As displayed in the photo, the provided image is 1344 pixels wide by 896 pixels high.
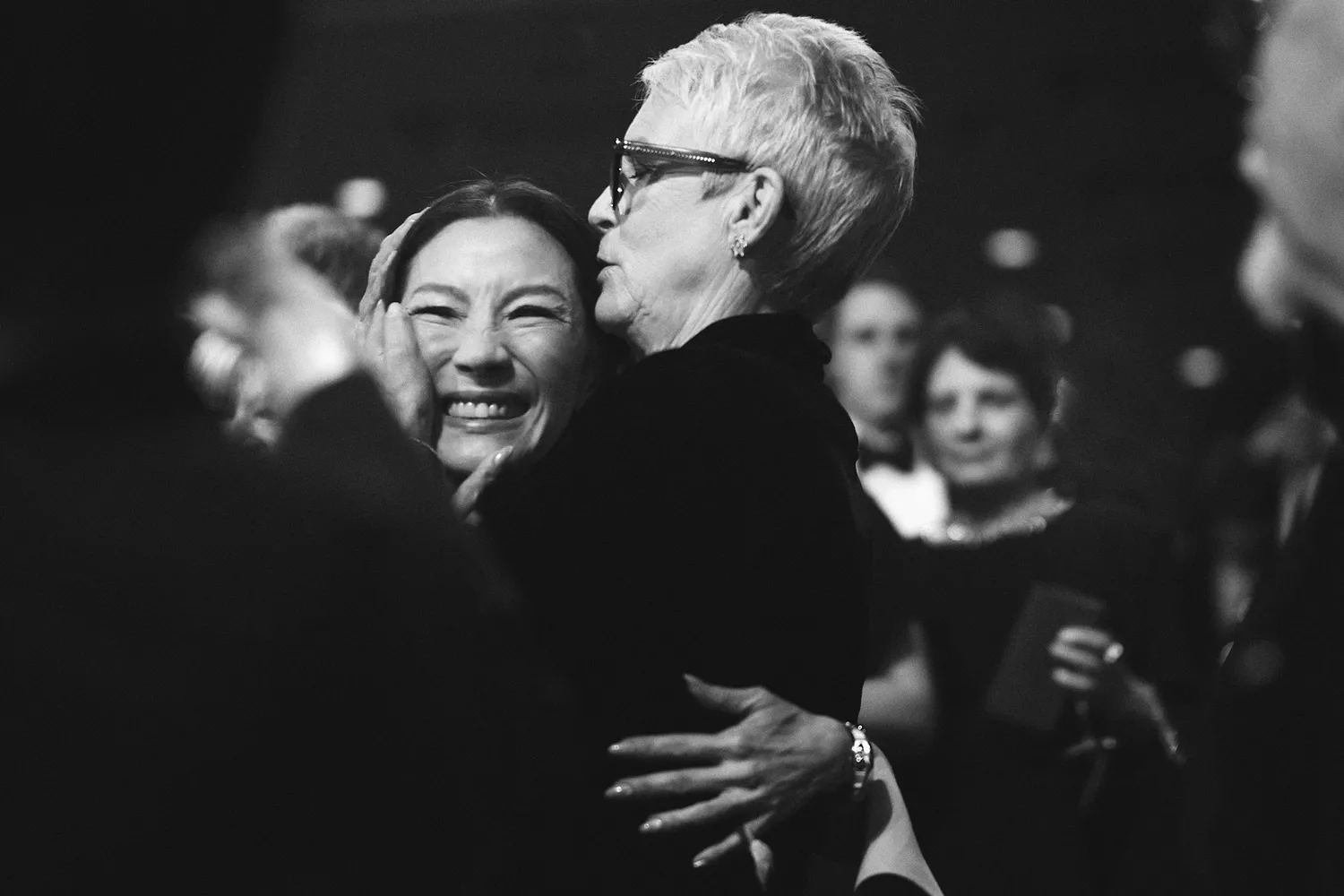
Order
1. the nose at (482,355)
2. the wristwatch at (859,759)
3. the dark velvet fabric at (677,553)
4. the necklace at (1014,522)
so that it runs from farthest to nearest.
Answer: the necklace at (1014,522), the nose at (482,355), the wristwatch at (859,759), the dark velvet fabric at (677,553)

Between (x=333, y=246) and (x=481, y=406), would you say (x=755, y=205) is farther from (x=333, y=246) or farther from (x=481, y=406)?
(x=333, y=246)

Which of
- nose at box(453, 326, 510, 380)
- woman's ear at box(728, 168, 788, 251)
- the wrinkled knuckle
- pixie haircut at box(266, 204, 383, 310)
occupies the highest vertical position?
woman's ear at box(728, 168, 788, 251)

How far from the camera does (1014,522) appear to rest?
3811 millimetres

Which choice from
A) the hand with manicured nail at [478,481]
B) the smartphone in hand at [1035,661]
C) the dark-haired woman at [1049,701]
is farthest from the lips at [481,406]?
the smartphone in hand at [1035,661]

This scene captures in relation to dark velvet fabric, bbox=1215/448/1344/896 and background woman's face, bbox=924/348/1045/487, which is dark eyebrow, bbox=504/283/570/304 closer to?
dark velvet fabric, bbox=1215/448/1344/896

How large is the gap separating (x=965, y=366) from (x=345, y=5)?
4.61 metres

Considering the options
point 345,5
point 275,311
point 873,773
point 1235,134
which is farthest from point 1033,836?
point 1235,134

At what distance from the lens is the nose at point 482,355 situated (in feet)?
7.82

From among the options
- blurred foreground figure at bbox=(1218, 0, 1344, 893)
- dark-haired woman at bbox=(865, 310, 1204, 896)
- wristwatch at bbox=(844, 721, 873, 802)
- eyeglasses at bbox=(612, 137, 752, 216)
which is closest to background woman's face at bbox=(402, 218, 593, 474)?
eyeglasses at bbox=(612, 137, 752, 216)

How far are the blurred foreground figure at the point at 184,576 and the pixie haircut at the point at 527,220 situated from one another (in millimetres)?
1440

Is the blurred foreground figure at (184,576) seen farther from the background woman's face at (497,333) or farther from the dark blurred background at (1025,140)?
the dark blurred background at (1025,140)

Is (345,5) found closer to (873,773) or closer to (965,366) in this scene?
(965,366)

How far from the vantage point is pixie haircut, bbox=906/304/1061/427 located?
405cm

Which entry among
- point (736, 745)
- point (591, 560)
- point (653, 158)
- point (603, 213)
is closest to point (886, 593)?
point (603, 213)
